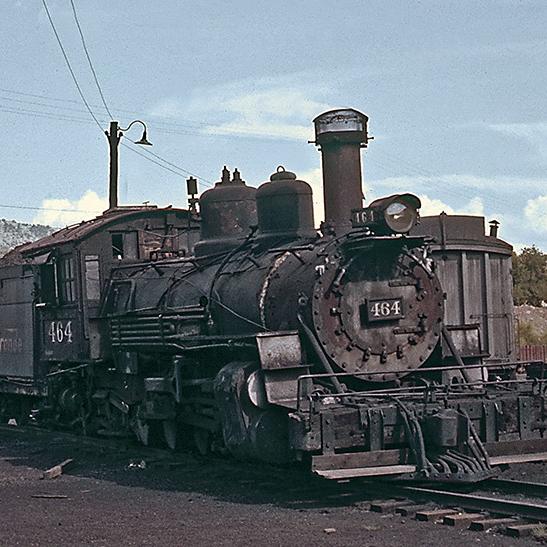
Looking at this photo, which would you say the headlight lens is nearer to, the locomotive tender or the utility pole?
the locomotive tender

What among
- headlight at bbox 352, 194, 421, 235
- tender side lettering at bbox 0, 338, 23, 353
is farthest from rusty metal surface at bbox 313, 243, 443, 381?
tender side lettering at bbox 0, 338, 23, 353

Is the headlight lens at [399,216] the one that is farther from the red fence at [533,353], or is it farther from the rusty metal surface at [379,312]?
the red fence at [533,353]

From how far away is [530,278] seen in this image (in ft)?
167

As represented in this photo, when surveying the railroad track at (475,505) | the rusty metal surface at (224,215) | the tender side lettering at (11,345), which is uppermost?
the rusty metal surface at (224,215)

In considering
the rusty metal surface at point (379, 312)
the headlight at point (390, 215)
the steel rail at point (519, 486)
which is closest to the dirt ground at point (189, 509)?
the steel rail at point (519, 486)

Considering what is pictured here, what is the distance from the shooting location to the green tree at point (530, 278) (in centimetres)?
5056

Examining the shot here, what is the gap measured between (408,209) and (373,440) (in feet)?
7.82

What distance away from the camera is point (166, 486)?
10.8 meters

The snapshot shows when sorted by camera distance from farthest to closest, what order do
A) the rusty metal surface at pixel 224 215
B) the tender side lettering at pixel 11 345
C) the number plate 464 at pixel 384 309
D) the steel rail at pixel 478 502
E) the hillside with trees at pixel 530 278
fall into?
the hillside with trees at pixel 530 278 → the tender side lettering at pixel 11 345 → the rusty metal surface at pixel 224 215 → the number plate 464 at pixel 384 309 → the steel rail at pixel 478 502

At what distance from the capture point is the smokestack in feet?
38.0

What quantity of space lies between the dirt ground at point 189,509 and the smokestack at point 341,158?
2.87m

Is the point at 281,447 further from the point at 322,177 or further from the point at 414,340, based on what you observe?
the point at 322,177

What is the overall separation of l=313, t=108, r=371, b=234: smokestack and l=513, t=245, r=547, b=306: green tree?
3995 cm

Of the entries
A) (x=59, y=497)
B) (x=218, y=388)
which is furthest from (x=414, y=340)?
(x=59, y=497)
